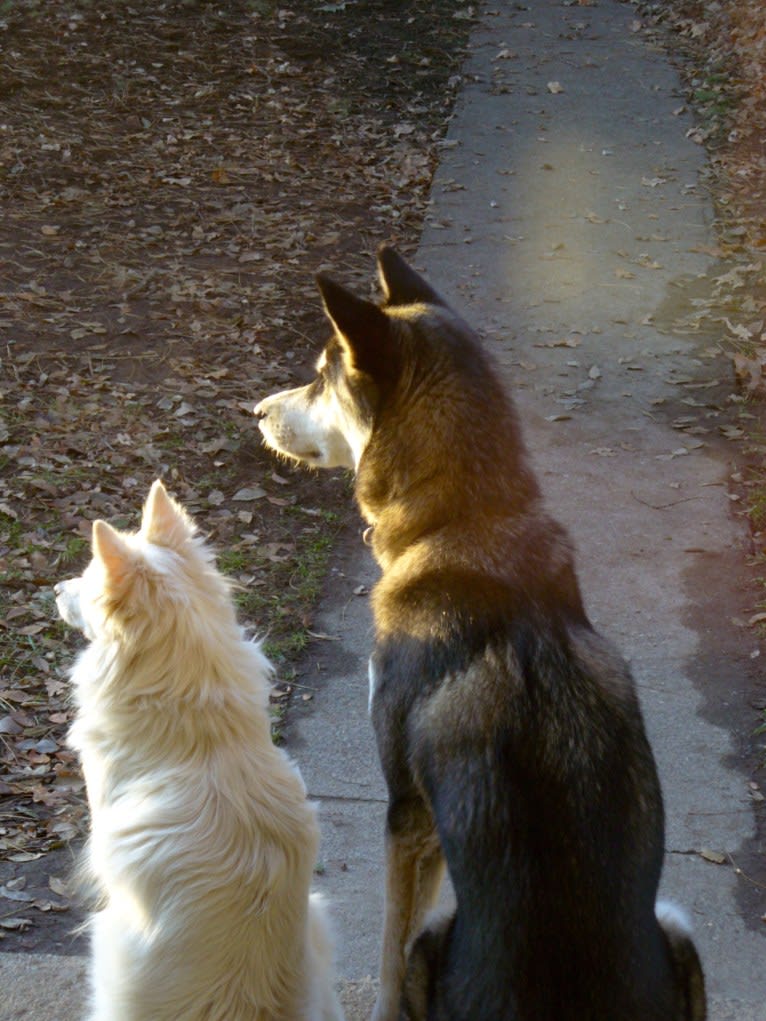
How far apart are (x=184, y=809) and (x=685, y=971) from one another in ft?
4.28

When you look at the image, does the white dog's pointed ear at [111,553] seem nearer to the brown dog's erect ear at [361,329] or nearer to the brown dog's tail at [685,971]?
the brown dog's erect ear at [361,329]

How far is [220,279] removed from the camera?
28.0 ft

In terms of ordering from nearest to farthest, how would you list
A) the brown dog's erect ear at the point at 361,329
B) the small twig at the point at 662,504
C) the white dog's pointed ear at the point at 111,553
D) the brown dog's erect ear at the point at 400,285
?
the white dog's pointed ear at the point at 111,553 < the brown dog's erect ear at the point at 361,329 < the brown dog's erect ear at the point at 400,285 < the small twig at the point at 662,504

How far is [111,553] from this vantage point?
2982 millimetres

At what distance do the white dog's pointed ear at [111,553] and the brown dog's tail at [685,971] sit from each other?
1.63 metres

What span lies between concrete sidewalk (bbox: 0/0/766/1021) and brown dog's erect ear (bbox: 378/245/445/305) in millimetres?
1885

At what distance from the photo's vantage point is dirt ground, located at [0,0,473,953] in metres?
5.31

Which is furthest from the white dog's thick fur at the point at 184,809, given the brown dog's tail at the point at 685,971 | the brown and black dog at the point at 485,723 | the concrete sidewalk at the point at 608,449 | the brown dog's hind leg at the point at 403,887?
the brown dog's tail at the point at 685,971

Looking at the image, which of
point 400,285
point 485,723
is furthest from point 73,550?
point 485,723

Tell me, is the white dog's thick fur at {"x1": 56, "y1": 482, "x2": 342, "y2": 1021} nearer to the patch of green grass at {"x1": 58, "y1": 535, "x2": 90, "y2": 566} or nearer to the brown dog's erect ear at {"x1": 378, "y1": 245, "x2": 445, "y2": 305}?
the brown dog's erect ear at {"x1": 378, "y1": 245, "x2": 445, "y2": 305}

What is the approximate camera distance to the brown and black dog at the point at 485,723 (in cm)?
265

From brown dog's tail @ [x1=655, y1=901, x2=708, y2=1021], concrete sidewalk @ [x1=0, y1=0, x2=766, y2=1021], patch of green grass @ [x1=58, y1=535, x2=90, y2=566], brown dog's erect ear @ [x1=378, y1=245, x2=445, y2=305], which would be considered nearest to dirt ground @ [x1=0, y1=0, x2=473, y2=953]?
patch of green grass @ [x1=58, y1=535, x2=90, y2=566]

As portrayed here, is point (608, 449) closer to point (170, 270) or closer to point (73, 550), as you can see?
point (73, 550)

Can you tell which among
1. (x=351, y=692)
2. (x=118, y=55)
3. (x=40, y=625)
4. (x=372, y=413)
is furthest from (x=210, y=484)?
(x=118, y=55)
